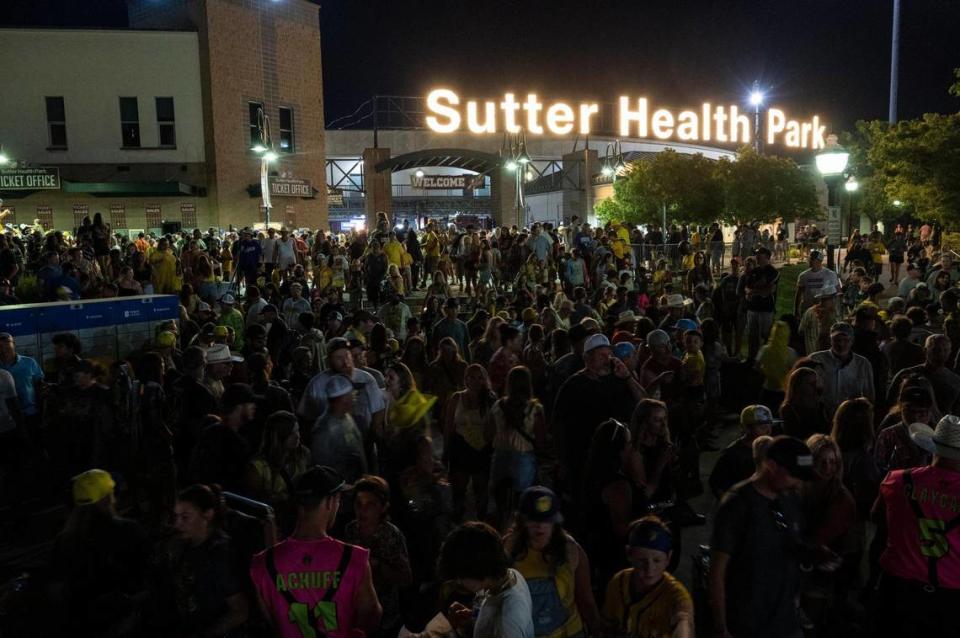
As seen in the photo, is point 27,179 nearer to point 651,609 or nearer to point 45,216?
point 45,216

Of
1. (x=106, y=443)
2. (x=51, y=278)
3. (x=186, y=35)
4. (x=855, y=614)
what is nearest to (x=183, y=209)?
(x=186, y=35)

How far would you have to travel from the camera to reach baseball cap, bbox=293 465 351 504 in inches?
134

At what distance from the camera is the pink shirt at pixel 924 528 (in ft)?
12.7

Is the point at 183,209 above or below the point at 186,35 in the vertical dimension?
below

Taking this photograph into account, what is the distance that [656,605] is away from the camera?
10.8ft

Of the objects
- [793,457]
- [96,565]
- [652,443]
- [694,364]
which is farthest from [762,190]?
[96,565]

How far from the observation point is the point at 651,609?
330cm

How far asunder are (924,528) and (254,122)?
98.0ft

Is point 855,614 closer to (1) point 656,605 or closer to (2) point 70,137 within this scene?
(1) point 656,605

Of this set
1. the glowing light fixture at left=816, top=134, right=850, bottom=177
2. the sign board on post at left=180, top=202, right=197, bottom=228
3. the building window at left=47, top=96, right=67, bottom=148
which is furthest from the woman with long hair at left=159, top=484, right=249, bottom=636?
the building window at left=47, top=96, right=67, bottom=148

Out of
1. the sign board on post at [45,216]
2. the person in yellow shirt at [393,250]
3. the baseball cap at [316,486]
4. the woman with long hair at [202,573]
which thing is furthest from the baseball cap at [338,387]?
the sign board on post at [45,216]

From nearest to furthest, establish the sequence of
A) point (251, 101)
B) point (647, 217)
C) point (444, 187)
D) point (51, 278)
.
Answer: point (51, 278) < point (251, 101) < point (647, 217) < point (444, 187)

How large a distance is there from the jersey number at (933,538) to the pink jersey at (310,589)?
2.83 meters

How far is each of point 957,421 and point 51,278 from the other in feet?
39.5
